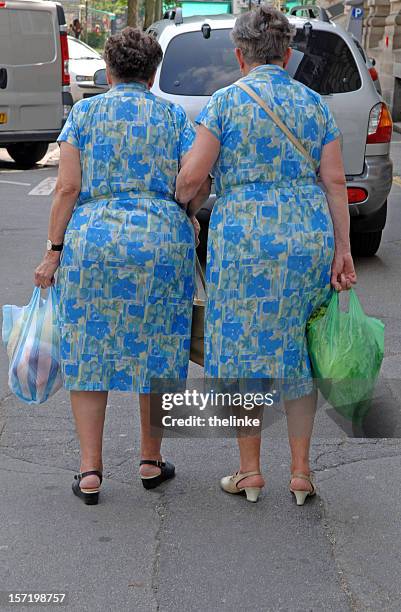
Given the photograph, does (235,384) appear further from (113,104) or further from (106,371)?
(113,104)

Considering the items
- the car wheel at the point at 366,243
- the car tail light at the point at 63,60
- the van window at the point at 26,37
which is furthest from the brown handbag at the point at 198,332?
the car tail light at the point at 63,60

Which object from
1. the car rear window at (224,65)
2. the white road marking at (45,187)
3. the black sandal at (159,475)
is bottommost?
the white road marking at (45,187)

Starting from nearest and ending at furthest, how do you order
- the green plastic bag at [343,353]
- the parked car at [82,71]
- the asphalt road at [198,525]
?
the asphalt road at [198,525] → the green plastic bag at [343,353] → the parked car at [82,71]

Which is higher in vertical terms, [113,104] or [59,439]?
[113,104]

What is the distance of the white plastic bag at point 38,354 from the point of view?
14.6 feet

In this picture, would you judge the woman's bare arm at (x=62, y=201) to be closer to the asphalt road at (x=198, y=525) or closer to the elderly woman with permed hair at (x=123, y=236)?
the elderly woman with permed hair at (x=123, y=236)

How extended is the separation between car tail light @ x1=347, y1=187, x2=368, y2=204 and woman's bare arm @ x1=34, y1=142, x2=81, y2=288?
4.63m

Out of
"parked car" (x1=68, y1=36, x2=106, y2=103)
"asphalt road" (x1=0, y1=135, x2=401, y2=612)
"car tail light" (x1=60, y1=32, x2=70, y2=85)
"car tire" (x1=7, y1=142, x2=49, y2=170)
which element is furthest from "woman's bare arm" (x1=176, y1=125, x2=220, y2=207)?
"parked car" (x1=68, y1=36, x2=106, y2=103)

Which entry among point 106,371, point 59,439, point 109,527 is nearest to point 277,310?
point 106,371

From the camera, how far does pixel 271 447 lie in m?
5.06

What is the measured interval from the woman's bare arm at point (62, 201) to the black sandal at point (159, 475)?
2.75 feet

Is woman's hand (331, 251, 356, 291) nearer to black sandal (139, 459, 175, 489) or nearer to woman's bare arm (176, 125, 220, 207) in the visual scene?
woman's bare arm (176, 125, 220, 207)

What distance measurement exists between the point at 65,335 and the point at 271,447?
1197 millimetres

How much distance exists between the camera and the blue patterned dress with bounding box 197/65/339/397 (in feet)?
13.4
